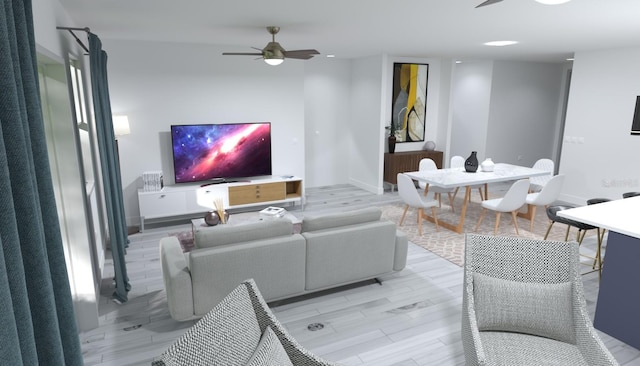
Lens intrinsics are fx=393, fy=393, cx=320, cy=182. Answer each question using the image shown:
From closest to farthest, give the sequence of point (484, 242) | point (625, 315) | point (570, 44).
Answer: point (484, 242), point (625, 315), point (570, 44)

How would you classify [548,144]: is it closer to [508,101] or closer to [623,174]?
[508,101]

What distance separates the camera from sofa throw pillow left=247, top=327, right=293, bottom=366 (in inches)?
64.6

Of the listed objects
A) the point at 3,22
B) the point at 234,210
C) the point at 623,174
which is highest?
the point at 3,22

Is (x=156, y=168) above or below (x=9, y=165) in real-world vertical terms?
below

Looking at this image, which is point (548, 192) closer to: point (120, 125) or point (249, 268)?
point (249, 268)

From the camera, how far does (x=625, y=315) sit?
2.88 m

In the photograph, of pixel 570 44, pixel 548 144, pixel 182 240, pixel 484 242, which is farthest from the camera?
pixel 548 144

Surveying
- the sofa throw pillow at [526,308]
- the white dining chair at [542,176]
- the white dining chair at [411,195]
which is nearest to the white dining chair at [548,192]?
the white dining chair at [542,176]

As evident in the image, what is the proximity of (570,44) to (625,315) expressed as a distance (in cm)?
398

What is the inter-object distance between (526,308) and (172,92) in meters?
5.20

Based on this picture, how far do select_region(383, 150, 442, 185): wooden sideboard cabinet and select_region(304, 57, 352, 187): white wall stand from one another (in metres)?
1.01

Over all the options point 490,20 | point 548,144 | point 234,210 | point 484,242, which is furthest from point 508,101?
point 484,242

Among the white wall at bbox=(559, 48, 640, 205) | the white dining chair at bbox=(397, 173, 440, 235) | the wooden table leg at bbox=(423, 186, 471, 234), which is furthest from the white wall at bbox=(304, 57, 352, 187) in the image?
the white wall at bbox=(559, 48, 640, 205)

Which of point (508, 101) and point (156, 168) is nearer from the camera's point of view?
point (156, 168)
